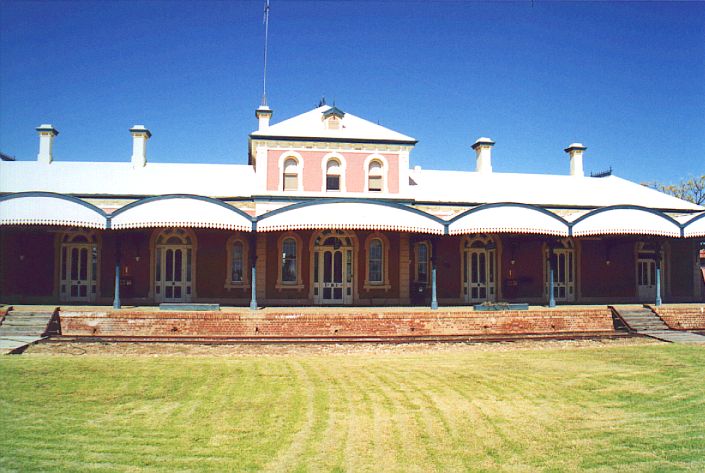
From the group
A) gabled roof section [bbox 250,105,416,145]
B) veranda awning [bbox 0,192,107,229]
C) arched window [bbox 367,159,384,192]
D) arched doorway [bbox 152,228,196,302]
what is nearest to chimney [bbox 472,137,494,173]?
gabled roof section [bbox 250,105,416,145]

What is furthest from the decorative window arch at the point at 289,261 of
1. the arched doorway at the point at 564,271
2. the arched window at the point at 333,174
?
the arched doorway at the point at 564,271

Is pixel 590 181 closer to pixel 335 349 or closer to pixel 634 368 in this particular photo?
pixel 634 368

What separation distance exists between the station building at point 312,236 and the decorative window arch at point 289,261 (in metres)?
0.05

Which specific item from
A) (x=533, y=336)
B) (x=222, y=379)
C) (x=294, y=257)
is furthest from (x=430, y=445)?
(x=294, y=257)

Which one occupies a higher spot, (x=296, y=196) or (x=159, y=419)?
(x=296, y=196)

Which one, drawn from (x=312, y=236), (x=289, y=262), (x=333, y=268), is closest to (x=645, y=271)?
(x=333, y=268)

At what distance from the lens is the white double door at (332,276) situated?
19.1 m

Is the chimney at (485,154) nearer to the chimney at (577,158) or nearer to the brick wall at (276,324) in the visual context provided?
the chimney at (577,158)

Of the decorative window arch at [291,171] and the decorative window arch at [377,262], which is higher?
the decorative window arch at [291,171]

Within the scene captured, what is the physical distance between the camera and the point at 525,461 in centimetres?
607

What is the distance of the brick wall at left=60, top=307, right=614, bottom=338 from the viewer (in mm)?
14750

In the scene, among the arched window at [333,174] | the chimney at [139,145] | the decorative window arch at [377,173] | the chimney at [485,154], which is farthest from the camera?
the chimney at [485,154]

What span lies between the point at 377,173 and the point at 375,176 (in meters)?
0.15

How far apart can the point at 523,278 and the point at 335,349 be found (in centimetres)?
1036
